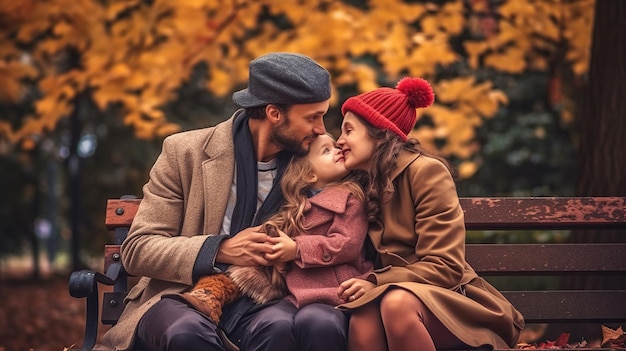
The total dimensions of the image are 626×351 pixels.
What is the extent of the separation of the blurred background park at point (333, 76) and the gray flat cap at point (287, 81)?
1597mm

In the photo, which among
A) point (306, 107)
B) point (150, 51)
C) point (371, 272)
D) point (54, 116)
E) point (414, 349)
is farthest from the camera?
point (150, 51)

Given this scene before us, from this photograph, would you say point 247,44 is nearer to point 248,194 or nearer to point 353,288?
point 248,194

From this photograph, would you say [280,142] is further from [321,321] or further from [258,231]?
[321,321]

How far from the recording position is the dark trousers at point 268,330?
3.95m

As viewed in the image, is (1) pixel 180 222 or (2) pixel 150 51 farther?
(2) pixel 150 51

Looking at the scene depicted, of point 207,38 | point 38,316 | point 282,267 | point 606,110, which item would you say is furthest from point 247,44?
point 282,267

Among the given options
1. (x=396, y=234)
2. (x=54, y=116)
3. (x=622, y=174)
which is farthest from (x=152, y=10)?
(x=396, y=234)

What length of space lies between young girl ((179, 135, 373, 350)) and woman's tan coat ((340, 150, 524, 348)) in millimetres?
122

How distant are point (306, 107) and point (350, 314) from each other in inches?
36.2

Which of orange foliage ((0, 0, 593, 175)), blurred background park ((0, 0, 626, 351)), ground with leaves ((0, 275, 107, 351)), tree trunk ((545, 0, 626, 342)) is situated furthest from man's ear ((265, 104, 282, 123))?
ground with leaves ((0, 275, 107, 351))

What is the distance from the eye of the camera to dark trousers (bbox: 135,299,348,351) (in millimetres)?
3945

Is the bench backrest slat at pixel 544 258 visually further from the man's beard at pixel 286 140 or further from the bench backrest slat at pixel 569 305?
the man's beard at pixel 286 140

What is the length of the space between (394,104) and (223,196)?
0.83 m

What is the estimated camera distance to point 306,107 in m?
4.47
